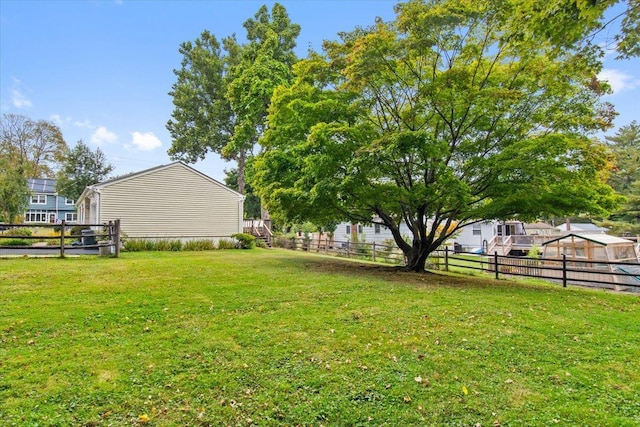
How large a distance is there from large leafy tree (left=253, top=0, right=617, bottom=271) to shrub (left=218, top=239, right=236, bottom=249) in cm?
934

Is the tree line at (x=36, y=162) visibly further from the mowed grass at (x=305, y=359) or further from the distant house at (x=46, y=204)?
the mowed grass at (x=305, y=359)

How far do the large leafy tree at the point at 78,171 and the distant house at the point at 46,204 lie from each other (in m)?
14.3

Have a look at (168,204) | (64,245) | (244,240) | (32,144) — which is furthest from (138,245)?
(32,144)

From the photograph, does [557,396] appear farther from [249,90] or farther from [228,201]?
[249,90]

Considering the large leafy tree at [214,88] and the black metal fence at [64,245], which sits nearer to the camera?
the black metal fence at [64,245]

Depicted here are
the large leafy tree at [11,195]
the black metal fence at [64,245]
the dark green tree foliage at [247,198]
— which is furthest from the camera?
the dark green tree foliage at [247,198]

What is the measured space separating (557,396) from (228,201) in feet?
65.2

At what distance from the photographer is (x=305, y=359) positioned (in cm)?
397

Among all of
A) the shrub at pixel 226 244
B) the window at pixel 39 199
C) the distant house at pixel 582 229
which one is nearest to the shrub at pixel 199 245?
the shrub at pixel 226 244

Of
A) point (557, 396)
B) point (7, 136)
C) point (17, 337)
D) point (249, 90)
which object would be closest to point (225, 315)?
point (17, 337)

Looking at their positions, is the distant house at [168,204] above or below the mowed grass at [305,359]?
above

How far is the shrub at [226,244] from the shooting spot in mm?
19672

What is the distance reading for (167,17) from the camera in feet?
56.3

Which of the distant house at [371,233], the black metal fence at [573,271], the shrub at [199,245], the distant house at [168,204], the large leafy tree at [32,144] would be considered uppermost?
the large leafy tree at [32,144]
